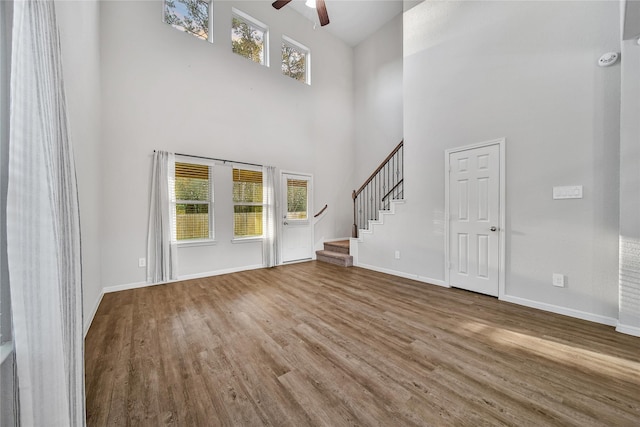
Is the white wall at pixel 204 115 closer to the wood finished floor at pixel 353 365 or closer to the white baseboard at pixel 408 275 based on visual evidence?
the wood finished floor at pixel 353 365

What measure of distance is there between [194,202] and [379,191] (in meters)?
3.98

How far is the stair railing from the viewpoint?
18.4ft

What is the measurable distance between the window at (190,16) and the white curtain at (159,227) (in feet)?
7.94

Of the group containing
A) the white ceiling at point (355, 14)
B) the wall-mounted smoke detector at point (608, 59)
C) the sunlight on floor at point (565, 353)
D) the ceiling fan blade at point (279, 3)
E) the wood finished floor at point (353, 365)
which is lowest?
the sunlight on floor at point (565, 353)

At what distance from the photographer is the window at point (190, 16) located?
4.38 meters

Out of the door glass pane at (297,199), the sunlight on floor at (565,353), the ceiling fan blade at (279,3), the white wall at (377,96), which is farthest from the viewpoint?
the white wall at (377,96)

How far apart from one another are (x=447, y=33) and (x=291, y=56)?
11.5ft

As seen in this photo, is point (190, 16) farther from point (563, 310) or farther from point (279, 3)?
point (563, 310)

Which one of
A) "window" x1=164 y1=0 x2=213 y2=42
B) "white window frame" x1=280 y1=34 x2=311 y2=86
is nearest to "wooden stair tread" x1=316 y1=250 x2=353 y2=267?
"white window frame" x1=280 y1=34 x2=311 y2=86

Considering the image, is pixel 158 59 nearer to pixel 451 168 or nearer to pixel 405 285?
pixel 451 168

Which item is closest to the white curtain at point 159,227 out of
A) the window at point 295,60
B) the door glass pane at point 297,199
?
the door glass pane at point 297,199

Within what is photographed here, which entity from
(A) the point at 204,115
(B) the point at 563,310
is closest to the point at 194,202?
(A) the point at 204,115

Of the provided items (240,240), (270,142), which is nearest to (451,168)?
(270,142)

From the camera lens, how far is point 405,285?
399 centimetres
